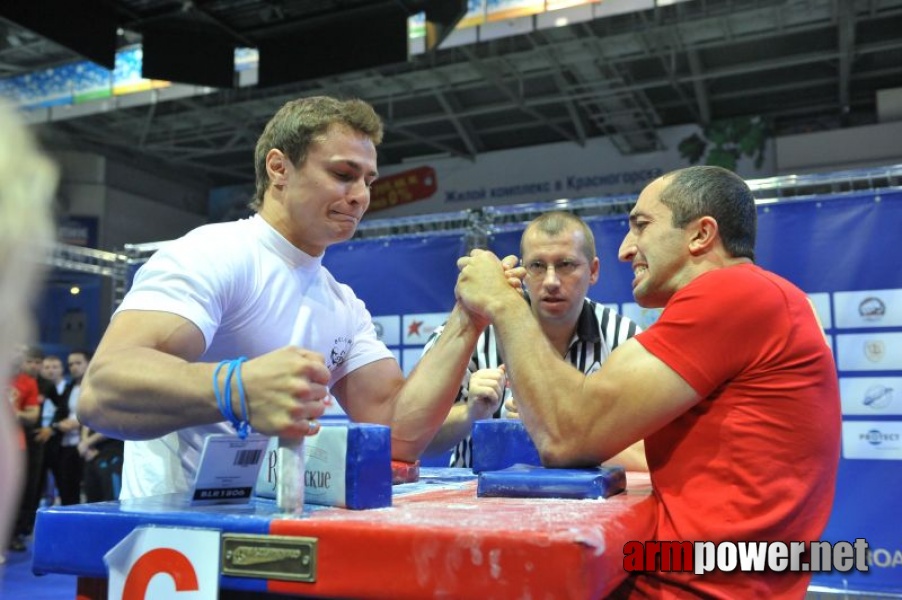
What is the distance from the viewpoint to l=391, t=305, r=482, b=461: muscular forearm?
5.75 feet

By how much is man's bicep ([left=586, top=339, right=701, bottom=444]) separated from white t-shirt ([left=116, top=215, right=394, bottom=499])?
2.37 feet

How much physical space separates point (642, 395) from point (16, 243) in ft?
3.14

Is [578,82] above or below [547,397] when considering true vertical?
above

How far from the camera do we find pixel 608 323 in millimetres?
3113

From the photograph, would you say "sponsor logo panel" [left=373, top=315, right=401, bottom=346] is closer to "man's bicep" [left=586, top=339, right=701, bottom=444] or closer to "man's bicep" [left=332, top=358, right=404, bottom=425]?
"man's bicep" [left=332, top=358, right=404, bottom=425]


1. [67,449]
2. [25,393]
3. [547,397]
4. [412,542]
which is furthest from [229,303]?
[67,449]

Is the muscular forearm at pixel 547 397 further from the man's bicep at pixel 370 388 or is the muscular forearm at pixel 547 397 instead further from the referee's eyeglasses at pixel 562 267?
the referee's eyeglasses at pixel 562 267

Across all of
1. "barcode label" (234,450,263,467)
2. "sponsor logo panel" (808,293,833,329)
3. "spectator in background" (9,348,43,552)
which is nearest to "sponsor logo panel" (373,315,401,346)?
"sponsor logo panel" (808,293,833,329)

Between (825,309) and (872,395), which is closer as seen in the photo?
(872,395)

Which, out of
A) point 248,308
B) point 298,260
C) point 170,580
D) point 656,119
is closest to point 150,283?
point 248,308

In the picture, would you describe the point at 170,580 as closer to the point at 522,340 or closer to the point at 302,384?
the point at 302,384

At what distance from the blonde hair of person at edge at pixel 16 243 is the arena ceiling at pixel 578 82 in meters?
5.91

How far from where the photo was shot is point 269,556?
93 centimetres

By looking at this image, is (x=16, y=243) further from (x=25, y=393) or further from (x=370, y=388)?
(x=25, y=393)
